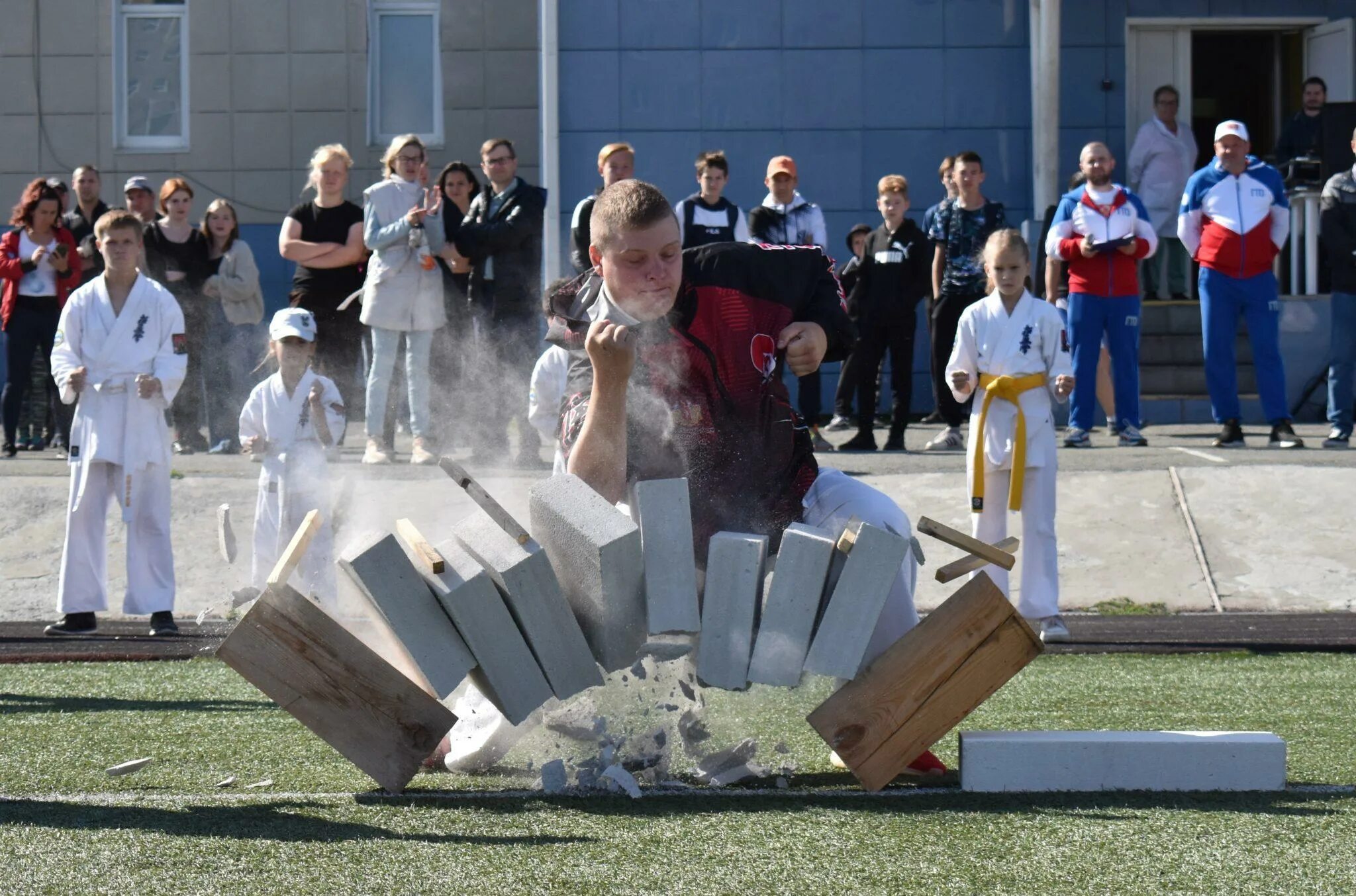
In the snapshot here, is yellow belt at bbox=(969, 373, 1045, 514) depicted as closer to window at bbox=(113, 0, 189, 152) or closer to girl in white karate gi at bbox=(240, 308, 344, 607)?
girl in white karate gi at bbox=(240, 308, 344, 607)

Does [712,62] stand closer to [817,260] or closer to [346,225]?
[346,225]

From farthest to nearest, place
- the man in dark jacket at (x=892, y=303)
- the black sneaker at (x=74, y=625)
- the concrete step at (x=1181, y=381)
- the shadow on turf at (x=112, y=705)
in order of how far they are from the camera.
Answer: the concrete step at (x=1181, y=381) < the man in dark jacket at (x=892, y=303) < the black sneaker at (x=74, y=625) < the shadow on turf at (x=112, y=705)

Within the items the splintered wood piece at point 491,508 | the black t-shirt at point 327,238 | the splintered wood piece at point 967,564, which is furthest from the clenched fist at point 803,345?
the black t-shirt at point 327,238

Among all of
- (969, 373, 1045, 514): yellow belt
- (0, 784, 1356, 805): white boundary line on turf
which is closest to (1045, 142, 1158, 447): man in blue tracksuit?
(969, 373, 1045, 514): yellow belt

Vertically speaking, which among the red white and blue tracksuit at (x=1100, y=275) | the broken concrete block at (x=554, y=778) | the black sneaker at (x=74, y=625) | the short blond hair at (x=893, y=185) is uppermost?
the short blond hair at (x=893, y=185)

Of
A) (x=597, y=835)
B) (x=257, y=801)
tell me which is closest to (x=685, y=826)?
(x=597, y=835)

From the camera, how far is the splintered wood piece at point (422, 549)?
157 inches

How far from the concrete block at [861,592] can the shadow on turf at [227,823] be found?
0.79 meters

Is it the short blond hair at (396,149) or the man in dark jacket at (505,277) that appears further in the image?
the man in dark jacket at (505,277)

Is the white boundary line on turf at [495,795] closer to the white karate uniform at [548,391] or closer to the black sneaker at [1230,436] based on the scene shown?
the white karate uniform at [548,391]

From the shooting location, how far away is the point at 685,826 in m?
3.72

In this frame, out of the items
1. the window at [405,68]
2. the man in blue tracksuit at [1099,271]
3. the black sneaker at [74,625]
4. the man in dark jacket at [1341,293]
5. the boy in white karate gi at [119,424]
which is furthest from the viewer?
the window at [405,68]

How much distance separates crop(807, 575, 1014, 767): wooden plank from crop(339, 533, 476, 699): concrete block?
862 mm

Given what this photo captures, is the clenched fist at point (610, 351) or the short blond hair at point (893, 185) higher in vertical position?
the short blond hair at point (893, 185)
